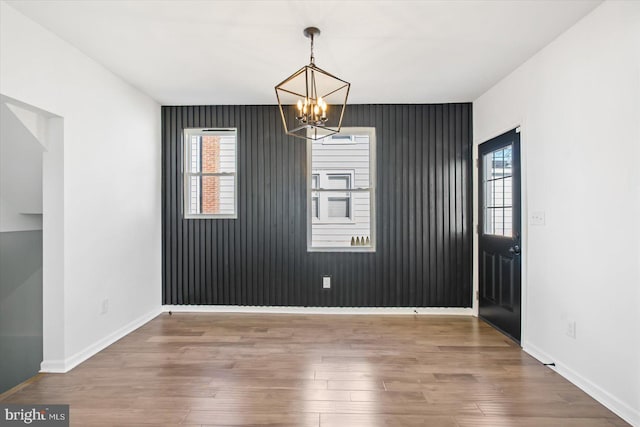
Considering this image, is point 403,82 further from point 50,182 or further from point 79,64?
point 50,182

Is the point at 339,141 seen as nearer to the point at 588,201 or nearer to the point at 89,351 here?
the point at 588,201

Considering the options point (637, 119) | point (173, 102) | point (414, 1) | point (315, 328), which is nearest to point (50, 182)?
point (173, 102)

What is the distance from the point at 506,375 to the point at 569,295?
78 cm

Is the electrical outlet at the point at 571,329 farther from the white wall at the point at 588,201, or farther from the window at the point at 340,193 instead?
the window at the point at 340,193

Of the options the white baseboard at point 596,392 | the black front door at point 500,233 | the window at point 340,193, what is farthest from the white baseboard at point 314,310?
the white baseboard at point 596,392

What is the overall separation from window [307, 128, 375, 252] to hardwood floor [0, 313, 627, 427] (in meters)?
1.47

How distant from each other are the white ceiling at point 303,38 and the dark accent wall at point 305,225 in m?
0.66

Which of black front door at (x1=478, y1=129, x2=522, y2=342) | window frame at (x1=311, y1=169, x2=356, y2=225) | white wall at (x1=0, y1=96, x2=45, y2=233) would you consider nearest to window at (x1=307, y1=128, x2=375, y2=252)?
window frame at (x1=311, y1=169, x2=356, y2=225)

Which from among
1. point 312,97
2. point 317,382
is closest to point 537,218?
point 312,97

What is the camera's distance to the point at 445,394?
8.27ft

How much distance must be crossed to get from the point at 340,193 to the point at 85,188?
9.62ft

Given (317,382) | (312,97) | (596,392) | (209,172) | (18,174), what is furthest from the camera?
(209,172)

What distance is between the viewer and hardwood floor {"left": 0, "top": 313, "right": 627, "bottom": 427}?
2252 mm

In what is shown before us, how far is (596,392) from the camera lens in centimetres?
246
